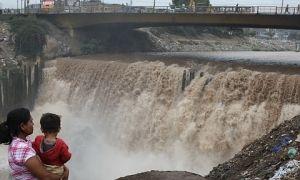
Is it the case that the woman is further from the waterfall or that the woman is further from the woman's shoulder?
the waterfall

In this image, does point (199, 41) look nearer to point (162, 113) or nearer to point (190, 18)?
point (190, 18)

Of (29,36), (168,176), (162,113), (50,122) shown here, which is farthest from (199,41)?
(50,122)

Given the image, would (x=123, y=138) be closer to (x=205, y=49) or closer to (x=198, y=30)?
(x=205, y=49)

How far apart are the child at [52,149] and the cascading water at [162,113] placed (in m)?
13.6

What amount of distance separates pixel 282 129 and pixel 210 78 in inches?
460

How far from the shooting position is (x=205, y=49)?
2040 inches

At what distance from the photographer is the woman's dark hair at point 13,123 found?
17.4 feet

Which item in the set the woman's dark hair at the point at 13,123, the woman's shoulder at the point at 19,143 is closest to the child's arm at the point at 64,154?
the woman's shoulder at the point at 19,143

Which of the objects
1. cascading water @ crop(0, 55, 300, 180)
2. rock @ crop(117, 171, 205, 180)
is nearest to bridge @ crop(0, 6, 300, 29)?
cascading water @ crop(0, 55, 300, 180)

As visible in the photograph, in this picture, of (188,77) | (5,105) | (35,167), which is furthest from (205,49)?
(35,167)

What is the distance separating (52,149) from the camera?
539cm

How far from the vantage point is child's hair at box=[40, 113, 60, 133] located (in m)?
5.38

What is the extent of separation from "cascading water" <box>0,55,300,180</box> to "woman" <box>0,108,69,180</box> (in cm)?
1389

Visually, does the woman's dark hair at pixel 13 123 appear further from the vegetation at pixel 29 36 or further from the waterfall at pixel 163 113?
the vegetation at pixel 29 36
